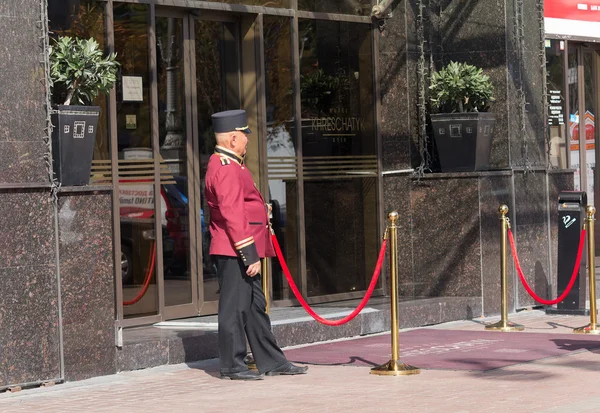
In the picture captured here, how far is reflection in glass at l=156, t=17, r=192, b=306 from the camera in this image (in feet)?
39.9

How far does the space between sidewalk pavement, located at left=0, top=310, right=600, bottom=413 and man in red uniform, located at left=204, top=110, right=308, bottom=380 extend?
0.18 metres

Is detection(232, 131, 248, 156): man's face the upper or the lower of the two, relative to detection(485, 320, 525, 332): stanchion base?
upper

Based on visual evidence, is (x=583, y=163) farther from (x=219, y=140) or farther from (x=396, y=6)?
(x=219, y=140)

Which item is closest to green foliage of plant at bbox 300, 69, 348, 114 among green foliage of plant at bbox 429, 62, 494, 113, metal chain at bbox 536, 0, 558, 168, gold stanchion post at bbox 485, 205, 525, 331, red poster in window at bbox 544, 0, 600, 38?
green foliage of plant at bbox 429, 62, 494, 113

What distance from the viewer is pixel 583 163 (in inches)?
689

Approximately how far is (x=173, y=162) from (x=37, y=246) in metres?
3.19

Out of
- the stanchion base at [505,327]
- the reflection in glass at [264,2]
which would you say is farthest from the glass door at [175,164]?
the stanchion base at [505,327]

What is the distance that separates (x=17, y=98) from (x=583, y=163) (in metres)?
10.2

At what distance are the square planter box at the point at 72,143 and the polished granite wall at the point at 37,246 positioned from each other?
132mm

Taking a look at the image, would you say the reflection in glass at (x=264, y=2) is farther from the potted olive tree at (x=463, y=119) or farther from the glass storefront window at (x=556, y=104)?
the glass storefront window at (x=556, y=104)

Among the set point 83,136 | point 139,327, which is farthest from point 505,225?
point 83,136

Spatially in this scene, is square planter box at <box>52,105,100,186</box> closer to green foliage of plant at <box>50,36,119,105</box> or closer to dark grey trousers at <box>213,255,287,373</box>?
green foliage of plant at <box>50,36,119,105</box>

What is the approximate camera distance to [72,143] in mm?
9555

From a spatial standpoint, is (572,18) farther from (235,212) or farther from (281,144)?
(235,212)
